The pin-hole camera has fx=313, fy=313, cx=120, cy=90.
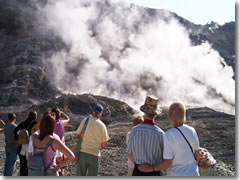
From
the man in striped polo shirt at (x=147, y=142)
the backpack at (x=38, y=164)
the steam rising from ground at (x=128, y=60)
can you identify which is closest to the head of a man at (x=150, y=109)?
the man in striped polo shirt at (x=147, y=142)

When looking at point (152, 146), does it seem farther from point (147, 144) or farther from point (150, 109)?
point (150, 109)

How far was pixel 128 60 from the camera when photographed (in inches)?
1062

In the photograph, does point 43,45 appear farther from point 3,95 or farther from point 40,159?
point 40,159

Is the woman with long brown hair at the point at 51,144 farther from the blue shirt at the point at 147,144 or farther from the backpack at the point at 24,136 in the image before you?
the backpack at the point at 24,136

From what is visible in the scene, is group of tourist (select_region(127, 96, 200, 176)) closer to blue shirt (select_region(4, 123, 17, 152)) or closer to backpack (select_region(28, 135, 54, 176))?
backpack (select_region(28, 135, 54, 176))

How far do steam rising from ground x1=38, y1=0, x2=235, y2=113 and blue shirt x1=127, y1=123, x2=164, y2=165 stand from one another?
2057cm

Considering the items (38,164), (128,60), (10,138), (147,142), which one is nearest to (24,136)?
(10,138)

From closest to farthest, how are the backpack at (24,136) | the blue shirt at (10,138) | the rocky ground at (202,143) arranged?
the backpack at (24,136), the blue shirt at (10,138), the rocky ground at (202,143)

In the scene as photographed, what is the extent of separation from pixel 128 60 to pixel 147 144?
2457 centimetres

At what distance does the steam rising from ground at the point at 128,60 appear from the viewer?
24641mm

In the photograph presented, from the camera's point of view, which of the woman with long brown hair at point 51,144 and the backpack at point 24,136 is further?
the backpack at point 24,136

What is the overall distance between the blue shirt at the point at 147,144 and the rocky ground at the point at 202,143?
9.38ft

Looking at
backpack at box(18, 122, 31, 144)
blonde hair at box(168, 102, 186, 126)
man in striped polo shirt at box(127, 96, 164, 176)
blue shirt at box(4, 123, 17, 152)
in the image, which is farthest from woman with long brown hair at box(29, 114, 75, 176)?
blue shirt at box(4, 123, 17, 152)

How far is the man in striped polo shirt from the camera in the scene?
260cm
